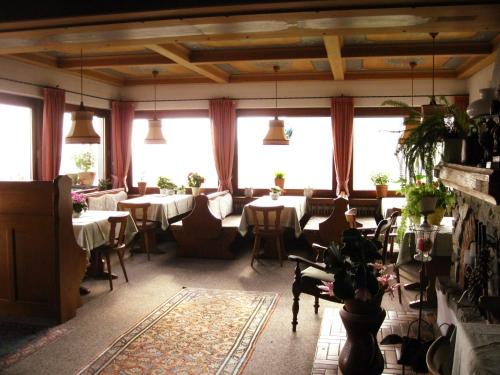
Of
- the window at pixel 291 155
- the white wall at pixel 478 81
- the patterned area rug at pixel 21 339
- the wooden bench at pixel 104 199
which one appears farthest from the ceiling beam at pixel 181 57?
the white wall at pixel 478 81

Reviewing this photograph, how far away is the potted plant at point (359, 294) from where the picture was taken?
2.36 m

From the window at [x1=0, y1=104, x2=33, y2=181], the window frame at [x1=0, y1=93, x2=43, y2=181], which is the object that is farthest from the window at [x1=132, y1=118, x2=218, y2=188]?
the window at [x1=0, y1=104, x2=33, y2=181]

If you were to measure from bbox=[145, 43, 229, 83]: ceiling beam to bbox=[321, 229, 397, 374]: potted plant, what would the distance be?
3.72 meters

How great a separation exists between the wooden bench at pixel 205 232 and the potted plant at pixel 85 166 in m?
1.81

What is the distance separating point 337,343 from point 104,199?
191 inches

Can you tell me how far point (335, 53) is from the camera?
19.1 ft

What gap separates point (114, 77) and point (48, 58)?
5.52ft

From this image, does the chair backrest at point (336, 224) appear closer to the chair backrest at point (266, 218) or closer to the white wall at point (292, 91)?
the chair backrest at point (266, 218)

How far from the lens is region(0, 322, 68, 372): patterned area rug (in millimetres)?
3600

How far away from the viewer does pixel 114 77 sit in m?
8.18

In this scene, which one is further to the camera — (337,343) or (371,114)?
(371,114)

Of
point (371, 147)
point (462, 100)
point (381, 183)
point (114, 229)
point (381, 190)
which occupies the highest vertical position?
point (462, 100)

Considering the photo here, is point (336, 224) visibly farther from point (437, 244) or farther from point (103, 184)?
point (103, 184)

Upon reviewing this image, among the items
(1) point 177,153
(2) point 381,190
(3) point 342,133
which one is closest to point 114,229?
(1) point 177,153
